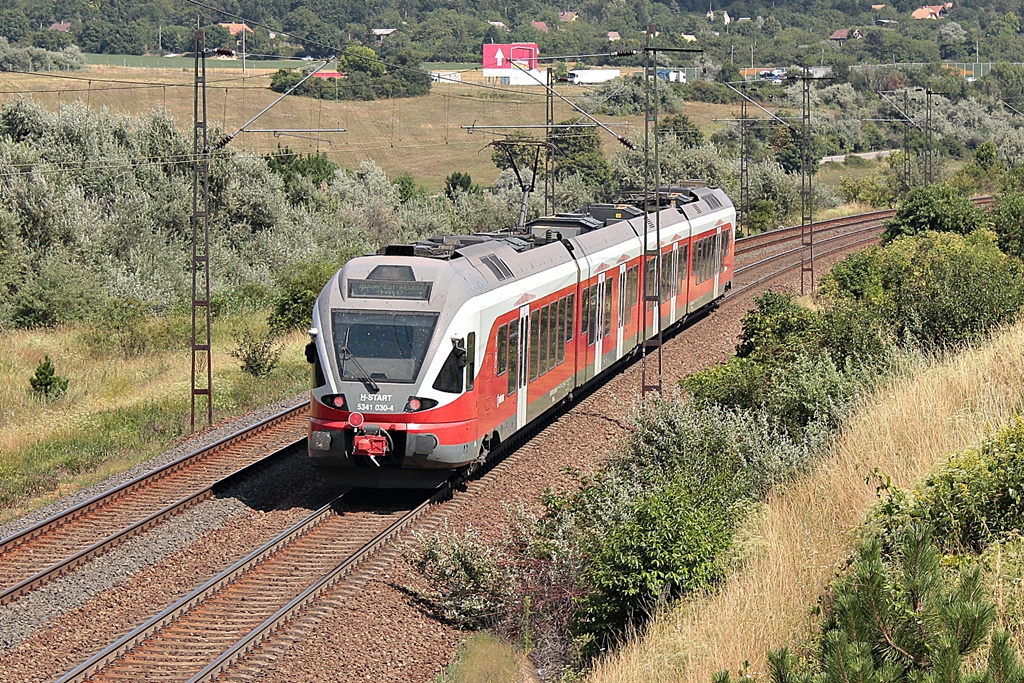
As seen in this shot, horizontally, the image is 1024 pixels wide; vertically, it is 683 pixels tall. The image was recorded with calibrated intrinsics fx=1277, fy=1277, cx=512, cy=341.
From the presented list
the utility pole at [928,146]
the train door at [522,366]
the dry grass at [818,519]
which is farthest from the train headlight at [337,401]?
the utility pole at [928,146]

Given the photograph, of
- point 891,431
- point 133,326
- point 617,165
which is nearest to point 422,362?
point 891,431

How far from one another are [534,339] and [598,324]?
14.1ft

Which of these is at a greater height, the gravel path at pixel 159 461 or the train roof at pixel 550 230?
the train roof at pixel 550 230

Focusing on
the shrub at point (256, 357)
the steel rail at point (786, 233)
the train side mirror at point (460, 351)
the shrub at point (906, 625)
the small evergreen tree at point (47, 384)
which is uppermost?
the shrub at point (906, 625)

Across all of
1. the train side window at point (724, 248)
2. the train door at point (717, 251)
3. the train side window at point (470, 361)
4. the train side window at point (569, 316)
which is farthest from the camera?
the train side window at point (724, 248)

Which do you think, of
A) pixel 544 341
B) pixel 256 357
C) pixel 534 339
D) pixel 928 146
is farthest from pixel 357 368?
pixel 928 146

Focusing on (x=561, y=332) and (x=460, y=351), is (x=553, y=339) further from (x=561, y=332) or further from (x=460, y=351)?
(x=460, y=351)

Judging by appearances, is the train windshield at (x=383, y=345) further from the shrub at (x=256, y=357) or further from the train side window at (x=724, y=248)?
the train side window at (x=724, y=248)

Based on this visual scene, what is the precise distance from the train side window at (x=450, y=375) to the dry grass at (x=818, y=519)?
4.33 meters

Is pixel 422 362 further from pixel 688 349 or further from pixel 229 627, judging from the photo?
pixel 688 349

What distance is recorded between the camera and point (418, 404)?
16422 millimetres

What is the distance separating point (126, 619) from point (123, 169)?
45.3 m

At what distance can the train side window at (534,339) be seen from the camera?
1989 centimetres

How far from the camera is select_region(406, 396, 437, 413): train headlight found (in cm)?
1642
